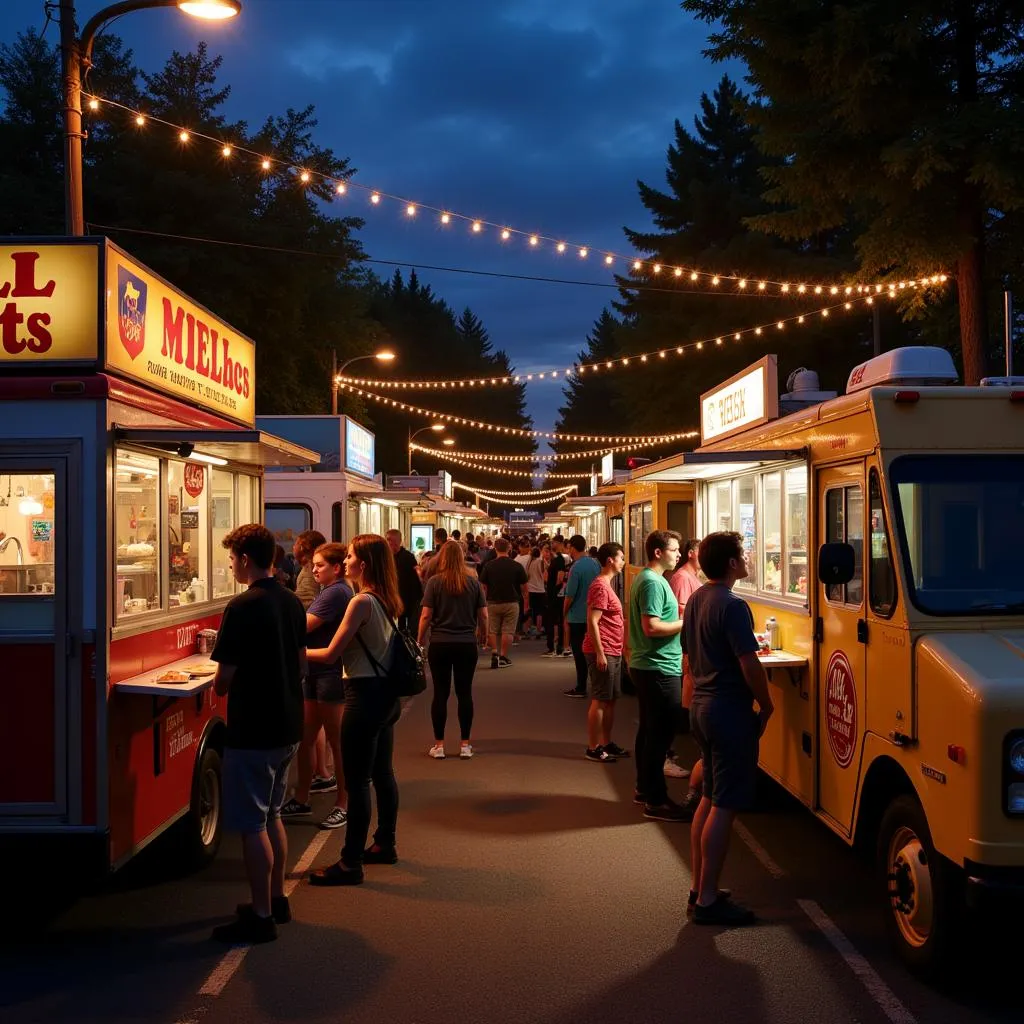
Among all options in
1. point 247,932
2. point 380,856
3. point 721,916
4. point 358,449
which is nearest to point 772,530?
point 721,916

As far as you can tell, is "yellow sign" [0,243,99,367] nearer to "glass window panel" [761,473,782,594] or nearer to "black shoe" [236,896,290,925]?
"black shoe" [236,896,290,925]

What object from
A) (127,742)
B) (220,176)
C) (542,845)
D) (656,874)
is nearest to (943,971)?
(656,874)

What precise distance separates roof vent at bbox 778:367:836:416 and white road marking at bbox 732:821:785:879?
10.2ft

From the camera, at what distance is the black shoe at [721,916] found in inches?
218

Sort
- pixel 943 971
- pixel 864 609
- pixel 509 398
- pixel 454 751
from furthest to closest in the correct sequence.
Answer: pixel 509 398 → pixel 454 751 → pixel 864 609 → pixel 943 971

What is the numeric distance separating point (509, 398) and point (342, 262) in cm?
5631

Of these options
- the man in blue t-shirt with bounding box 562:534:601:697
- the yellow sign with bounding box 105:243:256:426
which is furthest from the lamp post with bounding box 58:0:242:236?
the man in blue t-shirt with bounding box 562:534:601:697

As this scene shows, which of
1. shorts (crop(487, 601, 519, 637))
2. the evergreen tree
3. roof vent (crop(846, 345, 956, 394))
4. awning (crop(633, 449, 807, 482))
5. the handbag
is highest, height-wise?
the evergreen tree

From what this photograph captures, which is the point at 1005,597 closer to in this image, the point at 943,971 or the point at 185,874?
the point at 943,971

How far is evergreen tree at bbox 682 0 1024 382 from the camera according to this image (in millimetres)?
15031

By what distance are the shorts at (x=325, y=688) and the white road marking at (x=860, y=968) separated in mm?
3322

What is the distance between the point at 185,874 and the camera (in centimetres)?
650

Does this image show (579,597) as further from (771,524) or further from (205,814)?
(205,814)

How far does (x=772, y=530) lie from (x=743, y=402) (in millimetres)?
1581
